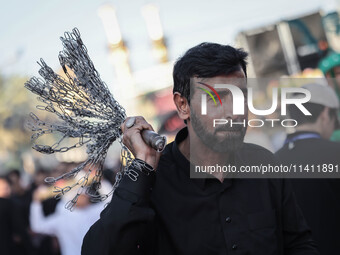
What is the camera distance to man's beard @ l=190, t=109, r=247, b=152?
75.6 inches

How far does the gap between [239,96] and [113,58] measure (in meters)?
63.1

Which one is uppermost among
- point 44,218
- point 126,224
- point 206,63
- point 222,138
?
point 206,63

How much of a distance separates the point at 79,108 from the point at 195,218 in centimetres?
75

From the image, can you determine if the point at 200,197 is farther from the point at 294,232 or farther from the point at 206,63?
the point at 206,63

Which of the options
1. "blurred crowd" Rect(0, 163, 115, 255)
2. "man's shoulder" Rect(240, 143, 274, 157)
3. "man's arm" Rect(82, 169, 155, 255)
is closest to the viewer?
"man's arm" Rect(82, 169, 155, 255)

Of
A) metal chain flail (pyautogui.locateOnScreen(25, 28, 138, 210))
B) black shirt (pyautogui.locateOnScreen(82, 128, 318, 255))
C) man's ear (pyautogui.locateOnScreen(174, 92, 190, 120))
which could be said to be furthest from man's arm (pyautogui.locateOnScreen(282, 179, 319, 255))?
metal chain flail (pyautogui.locateOnScreen(25, 28, 138, 210))

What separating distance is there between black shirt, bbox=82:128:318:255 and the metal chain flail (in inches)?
9.2

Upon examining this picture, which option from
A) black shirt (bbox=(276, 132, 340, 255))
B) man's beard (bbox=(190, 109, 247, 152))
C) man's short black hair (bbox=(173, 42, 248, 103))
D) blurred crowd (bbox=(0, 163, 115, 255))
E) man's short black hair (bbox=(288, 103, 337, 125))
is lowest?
blurred crowd (bbox=(0, 163, 115, 255))

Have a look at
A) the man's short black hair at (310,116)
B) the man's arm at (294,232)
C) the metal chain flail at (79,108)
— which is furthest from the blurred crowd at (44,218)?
the man's arm at (294,232)

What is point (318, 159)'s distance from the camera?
122 inches

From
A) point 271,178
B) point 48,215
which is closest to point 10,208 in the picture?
point 48,215

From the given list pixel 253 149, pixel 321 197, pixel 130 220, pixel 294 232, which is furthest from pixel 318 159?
pixel 130 220

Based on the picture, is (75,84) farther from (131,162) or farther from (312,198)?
(312,198)

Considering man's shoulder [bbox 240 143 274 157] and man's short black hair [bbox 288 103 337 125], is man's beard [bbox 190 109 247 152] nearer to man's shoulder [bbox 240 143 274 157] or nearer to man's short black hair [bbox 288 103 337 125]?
man's shoulder [bbox 240 143 274 157]
